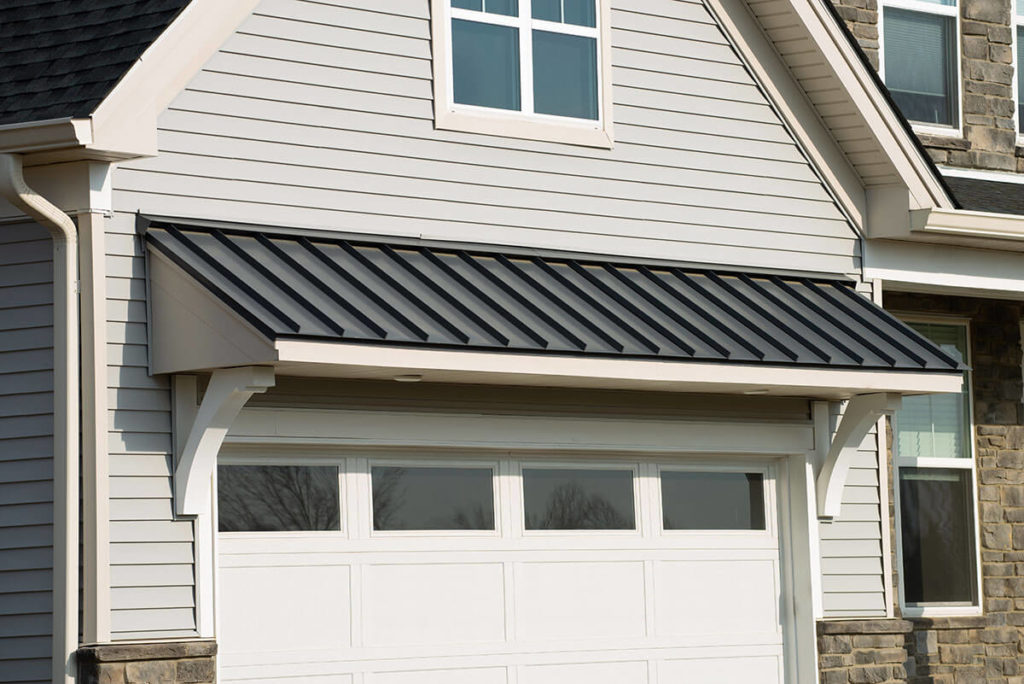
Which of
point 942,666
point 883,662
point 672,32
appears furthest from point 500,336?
point 942,666

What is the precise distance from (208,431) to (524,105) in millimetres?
3121

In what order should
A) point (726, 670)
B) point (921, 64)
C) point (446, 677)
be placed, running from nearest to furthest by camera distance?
point (446, 677), point (726, 670), point (921, 64)

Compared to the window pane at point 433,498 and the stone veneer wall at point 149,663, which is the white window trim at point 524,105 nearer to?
the window pane at point 433,498

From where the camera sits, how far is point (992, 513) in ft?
44.7

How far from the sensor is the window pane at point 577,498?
10.8 meters

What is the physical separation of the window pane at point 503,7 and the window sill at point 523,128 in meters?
0.65

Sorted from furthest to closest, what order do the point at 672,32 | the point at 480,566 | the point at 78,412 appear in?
1. the point at 672,32
2. the point at 480,566
3. the point at 78,412

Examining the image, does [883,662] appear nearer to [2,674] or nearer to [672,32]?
[672,32]

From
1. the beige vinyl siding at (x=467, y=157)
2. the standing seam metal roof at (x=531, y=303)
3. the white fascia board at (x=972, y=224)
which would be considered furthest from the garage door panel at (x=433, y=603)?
the white fascia board at (x=972, y=224)

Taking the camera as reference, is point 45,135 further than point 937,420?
No

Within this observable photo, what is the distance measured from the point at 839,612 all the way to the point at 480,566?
2.72 metres

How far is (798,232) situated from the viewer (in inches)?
468

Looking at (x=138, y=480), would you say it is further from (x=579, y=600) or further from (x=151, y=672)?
(x=579, y=600)

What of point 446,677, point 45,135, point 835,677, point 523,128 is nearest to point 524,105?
point 523,128
